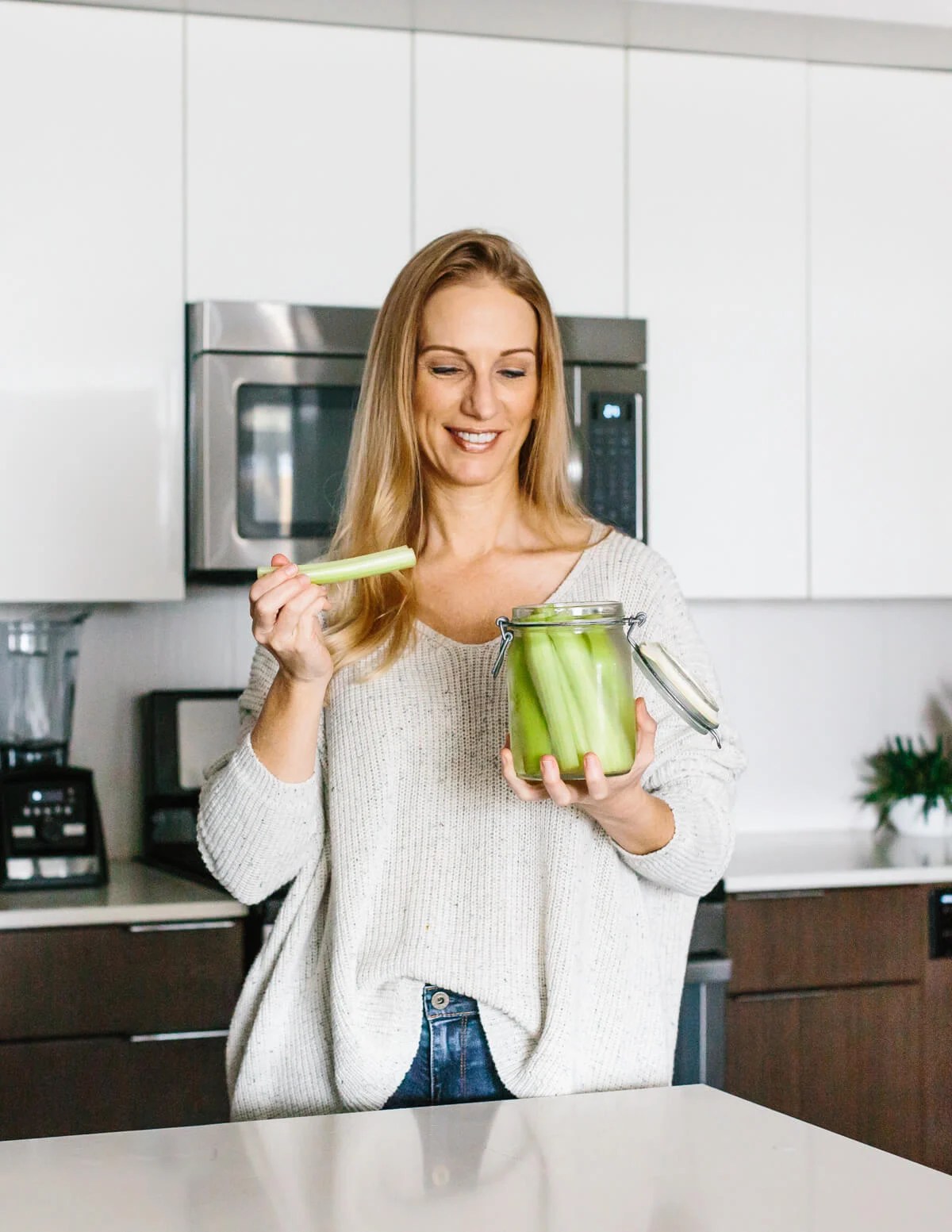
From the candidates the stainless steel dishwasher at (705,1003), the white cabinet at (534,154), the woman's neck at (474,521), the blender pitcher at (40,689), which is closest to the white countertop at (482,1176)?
the woman's neck at (474,521)

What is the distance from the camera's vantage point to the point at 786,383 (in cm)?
288

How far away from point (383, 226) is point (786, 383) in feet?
2.79

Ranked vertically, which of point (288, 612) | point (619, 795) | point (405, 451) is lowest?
point (619, 795)

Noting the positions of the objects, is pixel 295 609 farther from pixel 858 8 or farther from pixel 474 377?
pixel 858 8

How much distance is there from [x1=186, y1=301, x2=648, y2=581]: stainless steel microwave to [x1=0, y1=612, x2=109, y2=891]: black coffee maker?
0.39 m

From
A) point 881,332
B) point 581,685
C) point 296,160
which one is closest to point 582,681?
point 581,685

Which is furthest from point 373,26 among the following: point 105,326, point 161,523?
point 161,523

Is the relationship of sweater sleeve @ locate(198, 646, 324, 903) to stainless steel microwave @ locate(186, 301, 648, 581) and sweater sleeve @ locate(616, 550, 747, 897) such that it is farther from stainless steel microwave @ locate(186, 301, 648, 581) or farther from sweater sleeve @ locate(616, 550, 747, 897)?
stainless steel microwave @ locate(186, 301, 648, 581)

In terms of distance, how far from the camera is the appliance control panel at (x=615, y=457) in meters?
2.66

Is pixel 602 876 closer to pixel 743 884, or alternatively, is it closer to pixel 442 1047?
pixel 442 1047

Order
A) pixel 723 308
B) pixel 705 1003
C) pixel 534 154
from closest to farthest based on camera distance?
pixel 705 1003 → pixel 534 154 → pixel 723 308

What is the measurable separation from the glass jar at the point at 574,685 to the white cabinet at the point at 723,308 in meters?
1.68

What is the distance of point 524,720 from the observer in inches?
46.1

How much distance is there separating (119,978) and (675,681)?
4.84 ft
